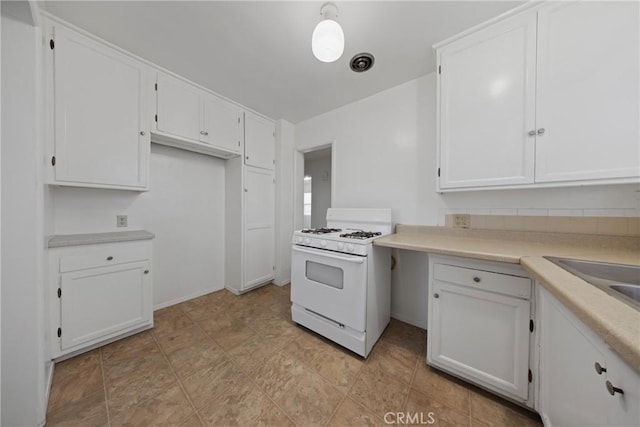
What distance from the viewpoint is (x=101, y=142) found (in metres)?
1.55

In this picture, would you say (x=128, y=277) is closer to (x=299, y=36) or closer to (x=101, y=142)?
(x=101, y=142)

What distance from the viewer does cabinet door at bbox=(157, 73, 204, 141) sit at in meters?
1.84

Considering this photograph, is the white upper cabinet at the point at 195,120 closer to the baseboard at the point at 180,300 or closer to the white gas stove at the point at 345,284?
the white gas stove at the point at 345,284

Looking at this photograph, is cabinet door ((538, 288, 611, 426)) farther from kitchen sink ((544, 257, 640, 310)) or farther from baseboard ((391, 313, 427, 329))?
baseboard ((391, 313, 427, 329))

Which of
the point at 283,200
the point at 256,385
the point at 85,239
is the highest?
the point at 283,200

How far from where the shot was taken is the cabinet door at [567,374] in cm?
60

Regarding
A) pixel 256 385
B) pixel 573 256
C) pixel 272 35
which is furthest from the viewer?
pixel 272 35

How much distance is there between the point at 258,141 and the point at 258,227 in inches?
43.0

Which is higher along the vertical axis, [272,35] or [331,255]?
[272,35]

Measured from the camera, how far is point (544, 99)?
3.84ft

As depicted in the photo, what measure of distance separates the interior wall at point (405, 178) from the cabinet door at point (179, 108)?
146cm

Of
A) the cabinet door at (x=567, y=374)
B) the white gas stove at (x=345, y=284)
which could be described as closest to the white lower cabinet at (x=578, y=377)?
the cabinet door at (x=567, y=374)

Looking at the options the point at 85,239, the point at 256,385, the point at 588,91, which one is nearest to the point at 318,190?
the point at 85,239

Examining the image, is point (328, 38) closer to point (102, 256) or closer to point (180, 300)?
point (102, 256)
